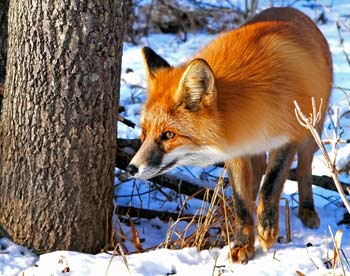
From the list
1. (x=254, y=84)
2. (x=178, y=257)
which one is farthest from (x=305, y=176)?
(x=178, y=257)

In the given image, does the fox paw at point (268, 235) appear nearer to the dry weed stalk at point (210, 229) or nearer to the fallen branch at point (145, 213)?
the dry weed stalk at point (210, 229)

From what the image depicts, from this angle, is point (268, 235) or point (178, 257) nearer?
point (178, 257)

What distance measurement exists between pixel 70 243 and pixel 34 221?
0.84ft

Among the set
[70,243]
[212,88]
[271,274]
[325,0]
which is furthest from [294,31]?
[325,0]

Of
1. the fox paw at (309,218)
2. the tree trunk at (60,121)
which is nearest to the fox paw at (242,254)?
the fox paw at (309,218)

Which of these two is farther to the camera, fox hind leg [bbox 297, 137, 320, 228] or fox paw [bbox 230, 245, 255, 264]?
fox hind leg [bbox 297, 137, 320, 228]

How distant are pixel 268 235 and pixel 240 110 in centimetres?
78

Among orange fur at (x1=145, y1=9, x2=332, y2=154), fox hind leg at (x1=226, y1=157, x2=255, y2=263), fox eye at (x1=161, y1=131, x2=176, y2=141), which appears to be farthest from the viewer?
fox hind leg at (x1=226, y1=157, x2=255, y2=263)

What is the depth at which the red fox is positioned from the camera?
356 cm

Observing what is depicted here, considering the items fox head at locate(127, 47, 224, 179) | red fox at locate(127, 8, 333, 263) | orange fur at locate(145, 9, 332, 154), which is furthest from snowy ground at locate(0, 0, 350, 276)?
fox head at locate(127, 47, 224, 179)

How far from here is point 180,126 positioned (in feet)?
11.7

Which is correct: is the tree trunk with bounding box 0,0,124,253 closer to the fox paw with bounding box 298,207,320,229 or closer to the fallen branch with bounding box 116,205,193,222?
the fallen branch with bounding box 116,205,193,222

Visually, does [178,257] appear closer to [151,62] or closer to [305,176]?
[151,62]

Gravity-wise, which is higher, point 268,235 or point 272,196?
point 272,196
